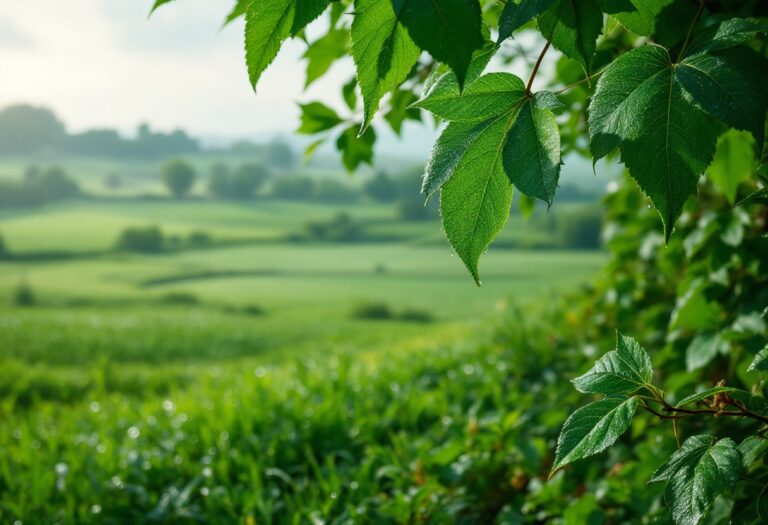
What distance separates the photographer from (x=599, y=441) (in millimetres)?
809

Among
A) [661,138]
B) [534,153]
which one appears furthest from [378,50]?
[661,138]

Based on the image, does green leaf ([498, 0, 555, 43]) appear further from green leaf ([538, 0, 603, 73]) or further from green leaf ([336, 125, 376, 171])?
green leaf ([336, 125, 376, 171])

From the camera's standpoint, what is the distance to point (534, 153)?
28.8 inches

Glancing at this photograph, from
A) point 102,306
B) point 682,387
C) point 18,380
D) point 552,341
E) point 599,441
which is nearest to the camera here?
point 599,441

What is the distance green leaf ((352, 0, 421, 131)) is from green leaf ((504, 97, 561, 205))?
0.15m

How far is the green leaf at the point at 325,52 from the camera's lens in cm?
155

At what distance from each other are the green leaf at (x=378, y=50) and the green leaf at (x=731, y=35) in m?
0.33

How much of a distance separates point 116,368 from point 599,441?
718 centimetres

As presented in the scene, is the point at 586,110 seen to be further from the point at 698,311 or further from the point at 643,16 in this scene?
the point at 698,311

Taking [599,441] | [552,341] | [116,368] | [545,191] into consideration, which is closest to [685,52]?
[545,191]

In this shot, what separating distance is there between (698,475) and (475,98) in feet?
1.85

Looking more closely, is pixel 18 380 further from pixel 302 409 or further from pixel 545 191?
pixel 545 191

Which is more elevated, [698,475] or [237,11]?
[237,11]

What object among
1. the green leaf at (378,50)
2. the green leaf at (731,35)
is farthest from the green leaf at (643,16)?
the green leaf at (378,50)
